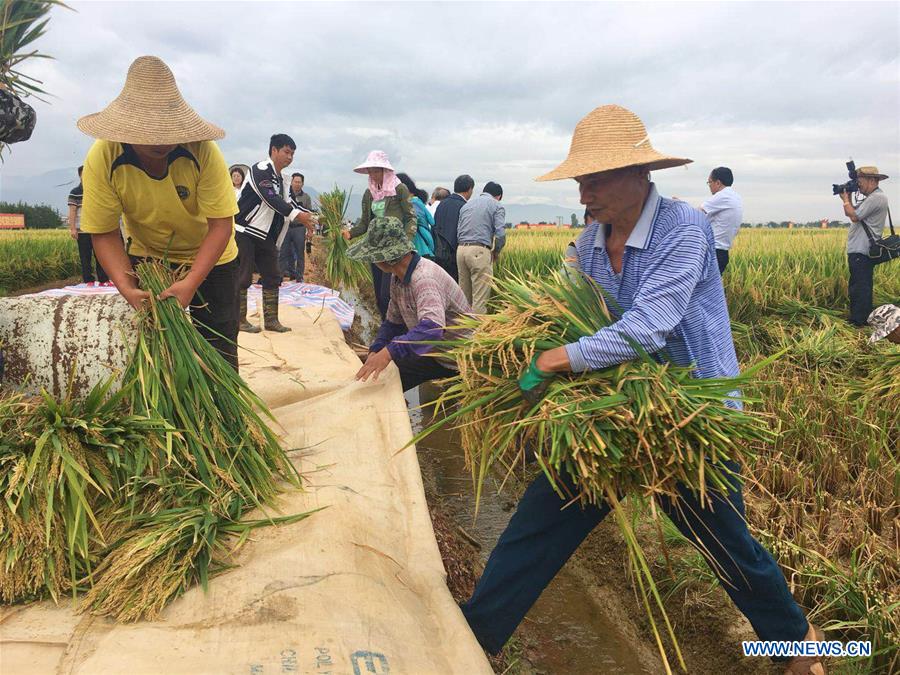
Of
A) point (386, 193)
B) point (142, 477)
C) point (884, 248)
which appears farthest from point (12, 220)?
point (884, 248)

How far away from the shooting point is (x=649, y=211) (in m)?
1.67

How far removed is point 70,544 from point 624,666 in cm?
185

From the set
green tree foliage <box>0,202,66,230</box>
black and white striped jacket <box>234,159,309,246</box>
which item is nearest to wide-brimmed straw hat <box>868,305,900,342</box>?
black and white striped jacket <box>234,159,309,246</box>

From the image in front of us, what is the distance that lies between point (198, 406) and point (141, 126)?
38.8 inches

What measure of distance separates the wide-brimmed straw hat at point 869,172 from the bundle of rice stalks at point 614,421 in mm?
4856

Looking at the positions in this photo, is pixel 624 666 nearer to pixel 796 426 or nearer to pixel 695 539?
pixel 695 539

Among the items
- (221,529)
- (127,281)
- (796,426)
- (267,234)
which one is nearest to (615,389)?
(221,529)

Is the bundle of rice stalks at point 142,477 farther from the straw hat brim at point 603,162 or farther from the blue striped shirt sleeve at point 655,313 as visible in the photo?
the straw hat brim at point 603,162

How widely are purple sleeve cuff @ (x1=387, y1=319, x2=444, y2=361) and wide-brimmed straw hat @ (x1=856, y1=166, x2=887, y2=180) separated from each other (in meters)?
4.59

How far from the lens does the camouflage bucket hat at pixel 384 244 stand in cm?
287

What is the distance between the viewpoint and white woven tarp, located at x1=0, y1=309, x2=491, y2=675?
1.35 meters

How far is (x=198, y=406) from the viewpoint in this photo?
6.66 feet

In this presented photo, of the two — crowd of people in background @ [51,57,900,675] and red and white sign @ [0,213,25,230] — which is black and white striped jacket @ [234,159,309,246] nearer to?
crowd of people in background @ [51,57,900,675]

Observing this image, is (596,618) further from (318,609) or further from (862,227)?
(862,227)
